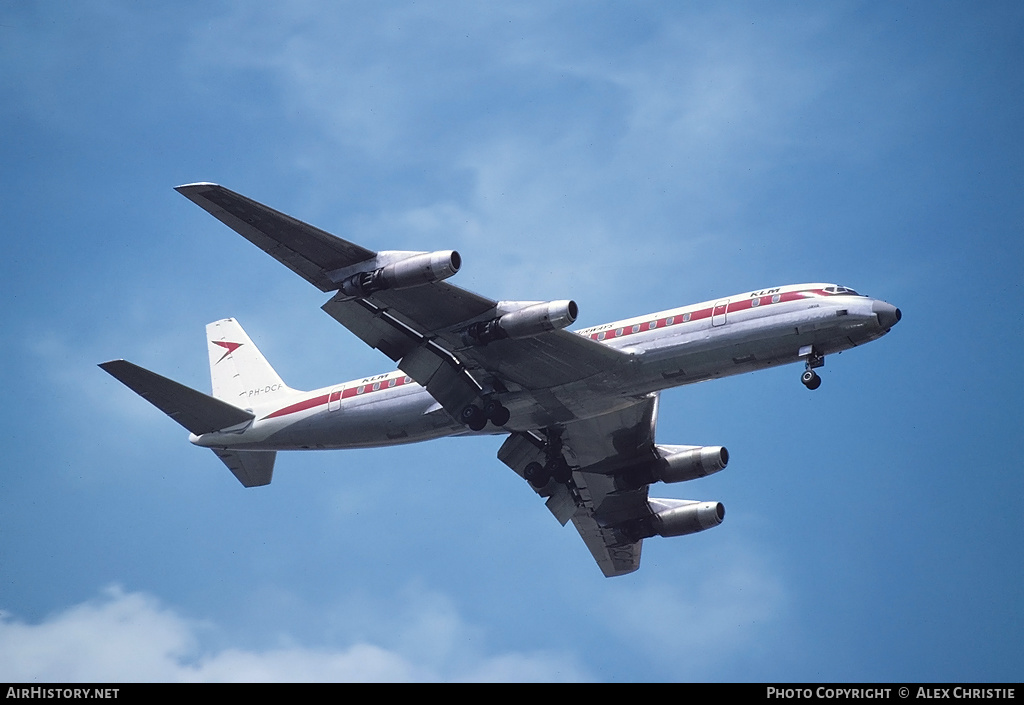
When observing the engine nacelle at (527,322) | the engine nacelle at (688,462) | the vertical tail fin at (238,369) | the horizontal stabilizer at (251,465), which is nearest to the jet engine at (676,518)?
the engine nacelle at (688,462)

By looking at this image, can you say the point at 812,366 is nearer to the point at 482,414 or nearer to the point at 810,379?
the point at 810,379

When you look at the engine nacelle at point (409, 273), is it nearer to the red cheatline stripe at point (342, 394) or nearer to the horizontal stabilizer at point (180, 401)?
the red cheatline stripe at point (342, 394)

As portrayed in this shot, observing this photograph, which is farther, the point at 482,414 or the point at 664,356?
the point at 482,414

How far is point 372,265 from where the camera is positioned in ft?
114

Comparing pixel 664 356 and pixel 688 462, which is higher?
pixel 664 356

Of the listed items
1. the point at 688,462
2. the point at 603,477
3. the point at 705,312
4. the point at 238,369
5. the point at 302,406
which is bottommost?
the point at 688,462

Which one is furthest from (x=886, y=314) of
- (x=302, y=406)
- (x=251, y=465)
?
(x=251, y=465)

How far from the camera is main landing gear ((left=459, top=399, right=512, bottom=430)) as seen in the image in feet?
128

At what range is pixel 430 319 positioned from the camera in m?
37.3

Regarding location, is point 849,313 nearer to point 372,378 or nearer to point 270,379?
point 372,378

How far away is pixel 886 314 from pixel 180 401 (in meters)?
25.2

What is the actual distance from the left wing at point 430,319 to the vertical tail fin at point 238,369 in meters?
8.62

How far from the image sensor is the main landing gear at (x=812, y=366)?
118 ft
